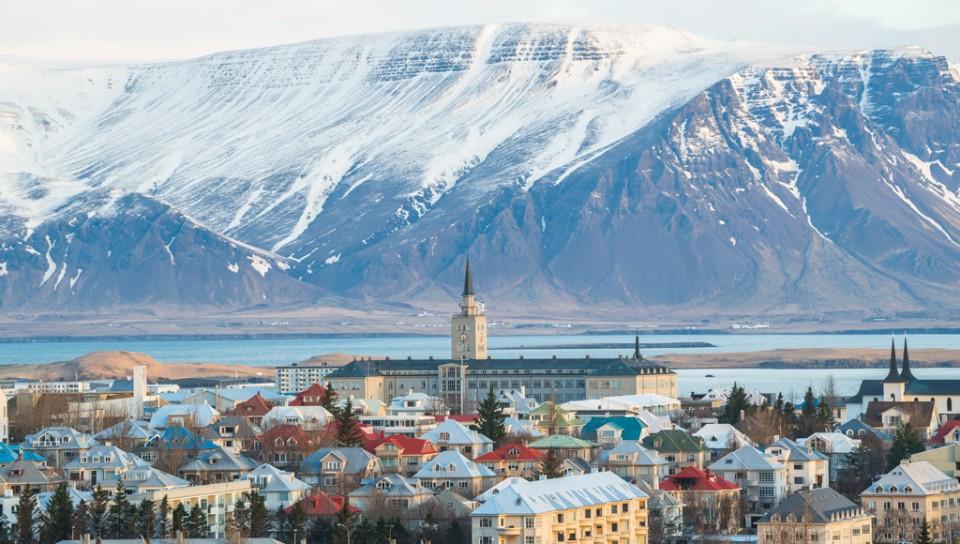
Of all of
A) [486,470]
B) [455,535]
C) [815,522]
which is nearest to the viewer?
[455,535]

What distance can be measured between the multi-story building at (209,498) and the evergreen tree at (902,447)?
75.9 feet

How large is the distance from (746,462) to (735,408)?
3078cm

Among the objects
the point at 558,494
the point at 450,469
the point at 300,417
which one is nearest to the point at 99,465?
the point at 450,469

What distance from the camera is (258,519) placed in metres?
75.3

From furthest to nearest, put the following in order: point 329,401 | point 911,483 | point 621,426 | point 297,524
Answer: point 329,401 < point 621,426 < point 911,483 < point 297,524

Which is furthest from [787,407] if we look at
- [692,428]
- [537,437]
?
[537,437]

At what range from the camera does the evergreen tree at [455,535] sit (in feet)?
242

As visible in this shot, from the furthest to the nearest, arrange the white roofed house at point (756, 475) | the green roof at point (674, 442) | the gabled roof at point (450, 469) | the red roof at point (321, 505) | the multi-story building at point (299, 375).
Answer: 1. the multi-story building at point (299, 375)
2. the green roof at point (674, 442)
3. the white roofed house at point (756, 475)
4. the gabled roof at point (450, 469)
5. the red roof at point (321, 505)

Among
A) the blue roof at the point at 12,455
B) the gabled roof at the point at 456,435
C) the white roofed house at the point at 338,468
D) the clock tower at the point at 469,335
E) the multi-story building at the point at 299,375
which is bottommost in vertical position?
the white roofed house at the point at 338,468

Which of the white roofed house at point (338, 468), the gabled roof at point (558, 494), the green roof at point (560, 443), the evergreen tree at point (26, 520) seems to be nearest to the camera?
the gabled roof at point (558, 494)

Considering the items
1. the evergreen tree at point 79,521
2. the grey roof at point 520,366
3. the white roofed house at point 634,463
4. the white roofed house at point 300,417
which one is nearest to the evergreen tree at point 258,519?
the evergreen tree at point 79,521

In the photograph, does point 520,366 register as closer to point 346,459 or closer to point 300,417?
point 300,417

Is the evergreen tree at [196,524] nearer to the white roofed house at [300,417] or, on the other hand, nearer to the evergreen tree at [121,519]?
the evergreen tree at [121,519]

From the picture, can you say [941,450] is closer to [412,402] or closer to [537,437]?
[537,437]
